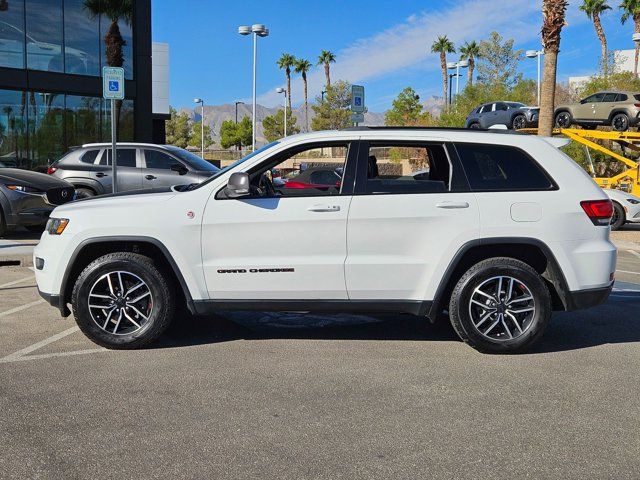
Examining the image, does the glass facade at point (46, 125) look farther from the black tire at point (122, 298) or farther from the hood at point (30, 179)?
the black tire at point (122, 298)

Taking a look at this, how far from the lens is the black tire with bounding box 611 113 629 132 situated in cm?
2052

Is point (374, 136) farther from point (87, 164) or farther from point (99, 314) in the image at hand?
point (87, 164)

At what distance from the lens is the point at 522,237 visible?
5242 mm

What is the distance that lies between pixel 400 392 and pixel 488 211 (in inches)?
66.2

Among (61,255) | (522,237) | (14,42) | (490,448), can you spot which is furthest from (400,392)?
(14,42)

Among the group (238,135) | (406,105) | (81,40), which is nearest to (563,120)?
(81,40)

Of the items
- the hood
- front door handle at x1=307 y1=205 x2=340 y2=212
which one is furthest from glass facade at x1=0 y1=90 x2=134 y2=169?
front door handle at x1=307 y1=205 x2=340 y2=212

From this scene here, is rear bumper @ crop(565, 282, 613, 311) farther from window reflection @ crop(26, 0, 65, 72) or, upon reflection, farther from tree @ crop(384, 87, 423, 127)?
tree @ crop(384, 87, 423, 127)

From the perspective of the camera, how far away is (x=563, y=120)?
22.5 meters

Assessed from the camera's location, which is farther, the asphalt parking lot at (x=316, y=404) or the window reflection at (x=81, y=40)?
the window reflection at (x=81, y=40)

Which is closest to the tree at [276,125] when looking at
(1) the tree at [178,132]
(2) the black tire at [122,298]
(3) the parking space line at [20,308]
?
(1) the tree at [178,132]

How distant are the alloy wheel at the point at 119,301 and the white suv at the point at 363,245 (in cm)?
1

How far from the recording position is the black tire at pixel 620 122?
20.5 metres

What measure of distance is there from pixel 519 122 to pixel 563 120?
1621 mm
